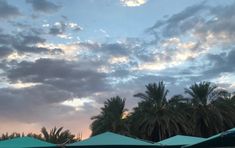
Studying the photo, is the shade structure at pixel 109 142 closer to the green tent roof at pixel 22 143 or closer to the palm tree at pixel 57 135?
the green tent roof at pixel 22 143

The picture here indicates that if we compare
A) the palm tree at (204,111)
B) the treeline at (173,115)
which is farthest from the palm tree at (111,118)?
the palm tree at (204,111)

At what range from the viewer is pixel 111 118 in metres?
45.9

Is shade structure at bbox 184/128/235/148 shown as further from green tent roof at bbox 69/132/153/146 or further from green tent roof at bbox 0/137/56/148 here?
green tent roof at bbox 0/137/56/148

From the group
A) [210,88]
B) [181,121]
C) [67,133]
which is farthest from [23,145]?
[67,133]

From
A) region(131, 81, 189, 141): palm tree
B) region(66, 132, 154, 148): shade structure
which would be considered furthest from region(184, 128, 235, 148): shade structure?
region(131, 81, 189, 141): palm tree

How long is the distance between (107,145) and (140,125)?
102ft

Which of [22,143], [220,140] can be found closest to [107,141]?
[22,143]

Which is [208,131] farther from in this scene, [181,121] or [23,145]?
[23,145]

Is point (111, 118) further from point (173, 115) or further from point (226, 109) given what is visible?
point (226, 109)

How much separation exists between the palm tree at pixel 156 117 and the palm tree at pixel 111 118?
4.57 feet

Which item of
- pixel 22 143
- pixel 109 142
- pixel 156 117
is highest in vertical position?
pixel 156 117

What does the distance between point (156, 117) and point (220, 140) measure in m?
34.3

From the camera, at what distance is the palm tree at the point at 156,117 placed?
4325 centimetres

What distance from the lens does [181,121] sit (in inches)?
1684
